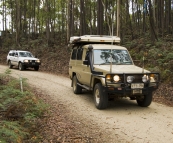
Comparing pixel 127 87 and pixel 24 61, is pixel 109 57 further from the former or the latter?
pixel 24 61

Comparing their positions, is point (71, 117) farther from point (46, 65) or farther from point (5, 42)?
point (5, 42)

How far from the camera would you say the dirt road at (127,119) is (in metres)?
5.23

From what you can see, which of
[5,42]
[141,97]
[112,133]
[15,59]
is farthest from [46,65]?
[5,42]

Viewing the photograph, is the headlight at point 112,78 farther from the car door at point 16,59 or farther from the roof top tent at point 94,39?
the car door at point 16,59

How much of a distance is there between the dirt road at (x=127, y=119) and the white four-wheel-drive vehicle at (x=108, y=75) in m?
0.44

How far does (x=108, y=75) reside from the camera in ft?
22.7

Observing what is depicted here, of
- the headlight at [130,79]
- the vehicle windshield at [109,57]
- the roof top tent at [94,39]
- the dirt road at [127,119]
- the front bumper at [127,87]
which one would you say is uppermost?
the roof top tent at [94,39]

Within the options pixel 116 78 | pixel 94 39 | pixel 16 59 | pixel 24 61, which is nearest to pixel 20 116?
pixel 116 78

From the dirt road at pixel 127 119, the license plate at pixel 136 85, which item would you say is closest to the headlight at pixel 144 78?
the license plate at pixel 136 85

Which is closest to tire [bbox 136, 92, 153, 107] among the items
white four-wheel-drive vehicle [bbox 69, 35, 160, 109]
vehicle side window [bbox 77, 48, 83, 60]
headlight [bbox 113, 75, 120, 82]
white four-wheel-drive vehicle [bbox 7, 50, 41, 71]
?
white four-wheel-drive vehicle [bbox 69, 35, 160, 109]

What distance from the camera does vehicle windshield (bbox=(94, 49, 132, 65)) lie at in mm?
8324

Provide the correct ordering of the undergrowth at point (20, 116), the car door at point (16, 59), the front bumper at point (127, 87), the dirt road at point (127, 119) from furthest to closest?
the car door at point (16, 59) → the front bumper at point (127, 87) → the dirt road at point (127, 119) → the undergrowth at point (20, 116)

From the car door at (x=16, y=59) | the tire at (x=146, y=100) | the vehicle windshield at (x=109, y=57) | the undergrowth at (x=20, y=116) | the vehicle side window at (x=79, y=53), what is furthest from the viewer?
the car door at (x=16, y=59)

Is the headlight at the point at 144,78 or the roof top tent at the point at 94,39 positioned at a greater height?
the roof top tent at the point at 94,39
